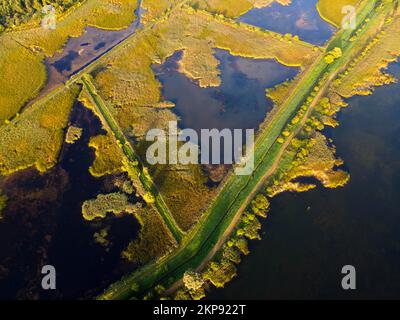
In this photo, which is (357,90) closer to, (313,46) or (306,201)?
(313,46)

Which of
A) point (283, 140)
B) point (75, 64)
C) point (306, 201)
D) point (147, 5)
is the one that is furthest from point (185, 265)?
point (147, 5)

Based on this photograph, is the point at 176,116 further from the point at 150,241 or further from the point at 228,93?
the point at 150,241

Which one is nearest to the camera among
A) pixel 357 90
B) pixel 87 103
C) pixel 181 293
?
pixel 181 293

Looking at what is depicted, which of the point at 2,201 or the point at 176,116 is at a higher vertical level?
the point at 176,116

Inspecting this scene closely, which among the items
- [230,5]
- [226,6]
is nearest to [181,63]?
[226,6]

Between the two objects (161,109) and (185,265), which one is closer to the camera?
(185,265)

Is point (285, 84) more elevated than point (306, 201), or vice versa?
point (285, 84)

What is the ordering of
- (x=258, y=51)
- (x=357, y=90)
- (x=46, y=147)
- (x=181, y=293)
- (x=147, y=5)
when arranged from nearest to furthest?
(x=181, y=293) < (x=46, y=147) < (x=357, y=90) < (x=258, y=51) < (x=147, y=5)
